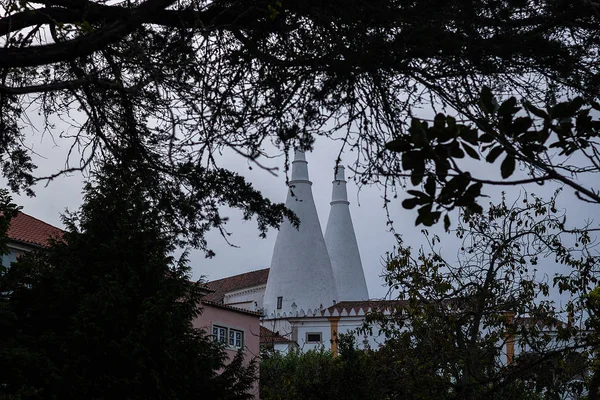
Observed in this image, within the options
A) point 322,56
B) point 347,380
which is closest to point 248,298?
point 347,380

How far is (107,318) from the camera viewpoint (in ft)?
38.5

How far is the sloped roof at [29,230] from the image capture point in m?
22.2

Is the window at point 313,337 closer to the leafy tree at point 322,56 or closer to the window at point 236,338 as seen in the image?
the window at point 236,338

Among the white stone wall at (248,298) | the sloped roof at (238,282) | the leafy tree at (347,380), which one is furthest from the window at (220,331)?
the sloped roof at (238,282)

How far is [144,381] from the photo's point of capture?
38.2 feet

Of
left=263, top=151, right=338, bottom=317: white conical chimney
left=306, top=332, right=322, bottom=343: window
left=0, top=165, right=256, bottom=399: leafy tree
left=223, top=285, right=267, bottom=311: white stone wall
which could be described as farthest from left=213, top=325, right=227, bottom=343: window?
left=223, top=285, right=267, bottom=311: white stone wall

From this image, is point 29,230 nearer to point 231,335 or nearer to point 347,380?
point 231,335

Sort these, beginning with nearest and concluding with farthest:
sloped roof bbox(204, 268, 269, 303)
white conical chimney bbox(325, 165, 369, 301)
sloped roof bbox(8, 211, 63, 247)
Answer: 1. sloped roof bbox(8, 211, 63, 247)
2. white conical chimney bbox(325, 165, 369, 301)
3. sloped roof bbox(204, 268, 269, 303)

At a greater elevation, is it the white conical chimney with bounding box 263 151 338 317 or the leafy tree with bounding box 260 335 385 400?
the white conical chimney with bounding box 263 151 338 317

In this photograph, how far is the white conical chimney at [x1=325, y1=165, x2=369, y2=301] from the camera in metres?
48.4

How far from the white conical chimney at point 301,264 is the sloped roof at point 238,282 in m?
3.85

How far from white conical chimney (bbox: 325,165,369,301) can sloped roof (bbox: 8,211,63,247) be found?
25735 millimetres

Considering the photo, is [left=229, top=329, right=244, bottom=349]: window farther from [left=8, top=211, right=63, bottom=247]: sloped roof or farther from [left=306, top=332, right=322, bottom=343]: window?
[left=306, top=332, right=322, bottom=343]: window

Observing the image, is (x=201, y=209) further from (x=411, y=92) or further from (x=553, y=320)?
(x=553, y=320)
